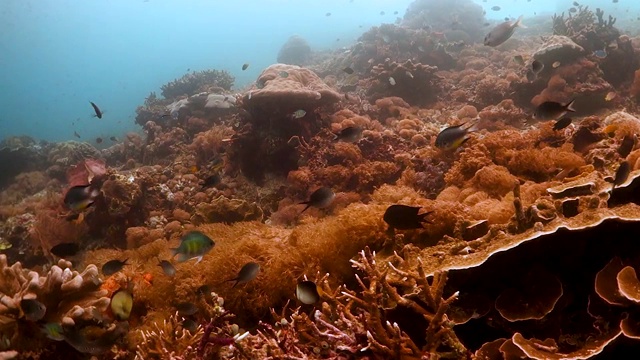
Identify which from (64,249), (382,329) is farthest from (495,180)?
(64,249)

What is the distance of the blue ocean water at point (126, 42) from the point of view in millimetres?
100375

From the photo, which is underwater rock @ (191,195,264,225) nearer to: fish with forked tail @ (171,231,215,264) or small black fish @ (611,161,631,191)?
fish with forked tail @ (171,231,215,264)

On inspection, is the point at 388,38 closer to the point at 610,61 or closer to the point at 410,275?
the point at 610,61

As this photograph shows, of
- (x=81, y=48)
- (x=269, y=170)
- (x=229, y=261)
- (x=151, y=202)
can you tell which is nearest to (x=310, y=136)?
(x=269, y=170)

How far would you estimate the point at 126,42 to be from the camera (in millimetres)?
180000

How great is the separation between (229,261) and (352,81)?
14226mm

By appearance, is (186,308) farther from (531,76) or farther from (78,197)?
(531,76)

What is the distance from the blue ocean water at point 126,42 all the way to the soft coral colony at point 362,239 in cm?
7050

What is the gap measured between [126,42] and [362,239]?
210m

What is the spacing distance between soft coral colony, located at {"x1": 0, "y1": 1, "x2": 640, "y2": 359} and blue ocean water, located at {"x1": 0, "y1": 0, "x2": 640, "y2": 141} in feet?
231

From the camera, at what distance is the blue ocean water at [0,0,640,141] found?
3952 inches

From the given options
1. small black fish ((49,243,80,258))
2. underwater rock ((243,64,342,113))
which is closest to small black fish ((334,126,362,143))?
underwater rock ((243,64,342,113))

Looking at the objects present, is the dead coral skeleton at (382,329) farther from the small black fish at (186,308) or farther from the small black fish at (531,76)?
the small black fish at (531,76)

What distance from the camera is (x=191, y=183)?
33.3ft
